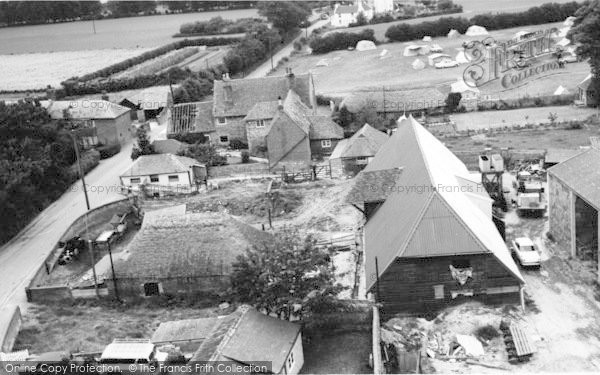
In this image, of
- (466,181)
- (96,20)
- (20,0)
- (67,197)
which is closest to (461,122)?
(466,181)

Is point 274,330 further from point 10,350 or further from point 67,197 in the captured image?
point 67,197

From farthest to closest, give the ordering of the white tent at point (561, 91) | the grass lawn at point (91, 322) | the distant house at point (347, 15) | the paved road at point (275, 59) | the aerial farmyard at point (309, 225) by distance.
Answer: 1. the distant house at point (347, 15)
2. the paved road at point (275, 59)
3. the white tent at point (561, 91)
4. the grass lawn at point (91, 322)
5. the aerial farmyard at point (309, 225)

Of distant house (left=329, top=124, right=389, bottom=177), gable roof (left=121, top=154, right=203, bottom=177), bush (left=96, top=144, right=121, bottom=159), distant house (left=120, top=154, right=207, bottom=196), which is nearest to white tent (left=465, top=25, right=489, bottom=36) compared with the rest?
distant house (left=329, top=124, right=389, bottom=177)

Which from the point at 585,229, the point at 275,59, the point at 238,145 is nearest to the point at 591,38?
the point at 238,145

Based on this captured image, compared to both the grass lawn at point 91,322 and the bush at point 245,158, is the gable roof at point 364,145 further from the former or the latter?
the grass lawn at point 91,322

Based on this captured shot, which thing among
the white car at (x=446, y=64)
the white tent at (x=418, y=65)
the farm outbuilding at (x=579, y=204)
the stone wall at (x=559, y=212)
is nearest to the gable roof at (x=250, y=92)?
the stone wall at (x=559, y=212)

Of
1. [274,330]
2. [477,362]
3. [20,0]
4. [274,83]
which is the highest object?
[20,0]
